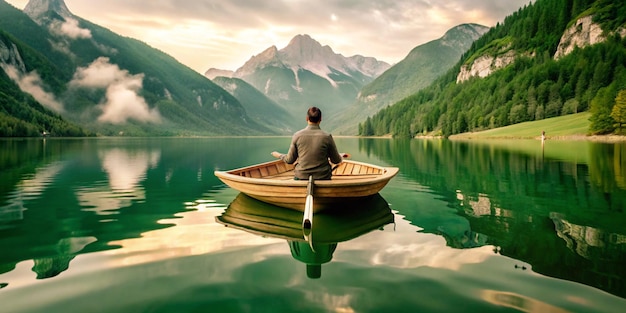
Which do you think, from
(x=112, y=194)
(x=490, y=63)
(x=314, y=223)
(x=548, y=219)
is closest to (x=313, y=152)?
(x=314, y=223)

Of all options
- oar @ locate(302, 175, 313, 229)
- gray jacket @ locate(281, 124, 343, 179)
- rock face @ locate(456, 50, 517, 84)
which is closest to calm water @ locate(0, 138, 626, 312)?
oar @ locate(302, 175, 313, 229)

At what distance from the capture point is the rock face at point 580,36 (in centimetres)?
15025

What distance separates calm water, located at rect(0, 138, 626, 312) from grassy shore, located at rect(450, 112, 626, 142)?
7678cm

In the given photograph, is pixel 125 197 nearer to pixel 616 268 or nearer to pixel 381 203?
pixel 381 203

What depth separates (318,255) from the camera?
27.1 feet

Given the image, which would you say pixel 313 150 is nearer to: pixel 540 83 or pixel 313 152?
pixel 313 152

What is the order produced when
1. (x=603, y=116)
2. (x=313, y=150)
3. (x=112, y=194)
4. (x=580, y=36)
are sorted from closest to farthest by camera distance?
(x=313, y=150) → (x=112, y=194) → (x=603, y=116) → (x=580, y=36)

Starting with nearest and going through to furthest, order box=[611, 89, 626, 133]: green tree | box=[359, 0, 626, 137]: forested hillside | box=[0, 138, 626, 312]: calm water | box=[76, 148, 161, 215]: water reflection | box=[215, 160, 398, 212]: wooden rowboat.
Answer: box=[0, 138, 626, 312]: calm water < box=[215, 160, 398, 212]: wooden rowboat < box=[76, 148, 161, 215]: water reflection < box=[611, 89, 626, 133]: green tree < box=[359, 0, 626, 137]: forested hillside

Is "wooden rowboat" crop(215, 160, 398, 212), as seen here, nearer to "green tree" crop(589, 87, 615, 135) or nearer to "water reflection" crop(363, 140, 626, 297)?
"water reflection" crop(363, 140, 626, 297)

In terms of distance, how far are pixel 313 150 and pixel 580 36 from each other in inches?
7481

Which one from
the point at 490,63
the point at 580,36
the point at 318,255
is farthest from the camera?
the point at 490,63

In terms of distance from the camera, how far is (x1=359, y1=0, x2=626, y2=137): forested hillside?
113544 millimetres

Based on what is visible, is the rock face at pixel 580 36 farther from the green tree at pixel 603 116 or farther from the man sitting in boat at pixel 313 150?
the man sitting in boat at pixel 313 150

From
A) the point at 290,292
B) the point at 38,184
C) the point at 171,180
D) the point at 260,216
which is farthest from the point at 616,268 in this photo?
the point at 38,184
